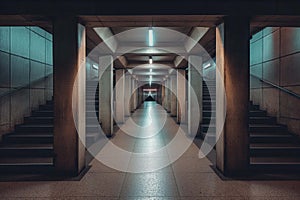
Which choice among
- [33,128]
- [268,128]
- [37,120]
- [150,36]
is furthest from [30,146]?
[268,128]

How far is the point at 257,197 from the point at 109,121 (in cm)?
583

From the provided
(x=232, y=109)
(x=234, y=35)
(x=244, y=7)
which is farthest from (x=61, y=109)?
(x=244, y=7)

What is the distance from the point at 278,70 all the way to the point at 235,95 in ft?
9.62

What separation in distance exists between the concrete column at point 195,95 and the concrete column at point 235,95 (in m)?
4.04

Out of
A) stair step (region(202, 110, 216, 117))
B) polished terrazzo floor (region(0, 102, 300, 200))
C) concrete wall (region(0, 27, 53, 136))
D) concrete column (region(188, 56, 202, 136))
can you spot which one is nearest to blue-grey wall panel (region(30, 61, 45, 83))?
concrete wall (region(0, 27, 53, 136))

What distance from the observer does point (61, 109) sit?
4.45m

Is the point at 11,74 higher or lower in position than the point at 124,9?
lower

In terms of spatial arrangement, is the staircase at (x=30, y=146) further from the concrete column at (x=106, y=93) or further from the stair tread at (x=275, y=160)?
the stair tread at (x=275, y=160)

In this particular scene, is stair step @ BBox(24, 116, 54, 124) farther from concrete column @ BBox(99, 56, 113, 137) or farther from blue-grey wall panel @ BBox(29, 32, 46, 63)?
concrete column @ BBox(99, 56, 113, 137)

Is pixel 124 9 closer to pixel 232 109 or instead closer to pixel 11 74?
pixel 232 109

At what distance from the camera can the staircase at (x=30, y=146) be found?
4523 millimetres

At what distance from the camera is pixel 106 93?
28.7ft

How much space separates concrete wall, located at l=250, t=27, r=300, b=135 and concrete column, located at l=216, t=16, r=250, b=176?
7.00 feet

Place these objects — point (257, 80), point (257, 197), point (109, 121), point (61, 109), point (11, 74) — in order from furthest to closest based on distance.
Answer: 1. point (109, 121)
2. point (257, 80)
3. point (11, 74)
4. point (61, 109)
5. point (257, 197)
